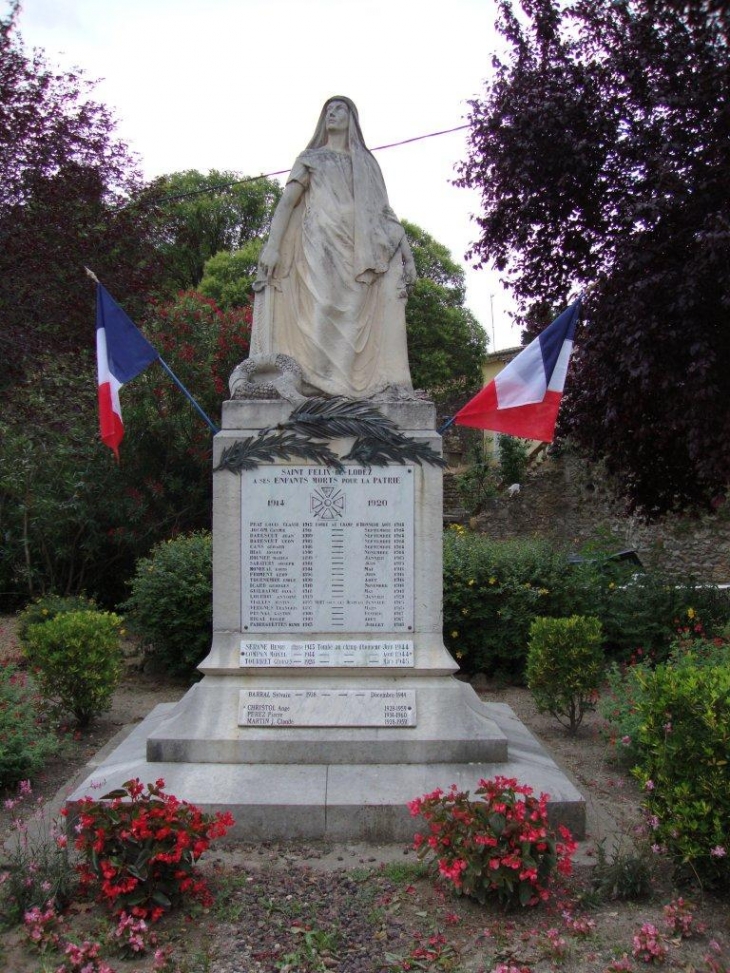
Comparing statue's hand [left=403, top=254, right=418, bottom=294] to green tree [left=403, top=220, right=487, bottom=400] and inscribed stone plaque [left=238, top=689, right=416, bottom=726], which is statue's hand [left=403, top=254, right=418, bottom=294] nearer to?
inscribed stone plaque [left=238, top=689, right=416, bottom=726]

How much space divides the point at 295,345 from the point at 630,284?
390cm

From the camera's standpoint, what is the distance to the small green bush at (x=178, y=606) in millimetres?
9023

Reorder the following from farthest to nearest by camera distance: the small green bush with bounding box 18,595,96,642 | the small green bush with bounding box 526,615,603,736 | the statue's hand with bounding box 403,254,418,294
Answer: the small green bush with bounding box 18,595,96,642
the small green bush with bounding box 526,615,603,736
the statue's hand with bounding box 403,254,418,294

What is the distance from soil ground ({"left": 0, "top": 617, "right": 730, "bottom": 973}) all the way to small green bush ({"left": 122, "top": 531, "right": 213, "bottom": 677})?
15.3ft

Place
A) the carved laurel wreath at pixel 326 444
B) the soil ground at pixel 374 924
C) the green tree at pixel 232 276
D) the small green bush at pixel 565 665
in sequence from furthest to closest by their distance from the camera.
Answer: the green tree at pixel 232 276 < the small green bush at pixel 565 665 < the carved laurel wreath at pixel 326 444 < the soil ground at pixel 374 924

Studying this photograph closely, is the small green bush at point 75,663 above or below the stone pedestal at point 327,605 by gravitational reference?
below

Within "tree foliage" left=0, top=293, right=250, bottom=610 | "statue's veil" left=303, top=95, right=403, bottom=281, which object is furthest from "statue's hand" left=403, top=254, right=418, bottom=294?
"tree foliage" left=0, top=293, right=250, bottom=610

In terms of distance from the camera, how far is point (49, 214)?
995 cm

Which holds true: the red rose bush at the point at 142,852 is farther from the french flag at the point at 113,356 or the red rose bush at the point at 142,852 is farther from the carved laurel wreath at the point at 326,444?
the french flag at the point at 113,356

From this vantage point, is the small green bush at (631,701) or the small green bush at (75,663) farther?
the small green bush at (75,663)

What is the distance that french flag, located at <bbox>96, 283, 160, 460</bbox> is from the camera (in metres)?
5.60

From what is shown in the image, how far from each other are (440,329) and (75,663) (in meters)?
21.8

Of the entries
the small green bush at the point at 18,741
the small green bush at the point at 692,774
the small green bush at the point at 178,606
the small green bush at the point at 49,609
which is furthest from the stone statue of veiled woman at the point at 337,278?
the small green bush at the point at 49,609

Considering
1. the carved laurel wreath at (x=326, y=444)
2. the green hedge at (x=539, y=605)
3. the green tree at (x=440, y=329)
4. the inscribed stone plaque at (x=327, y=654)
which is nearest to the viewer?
the inscribed stone plaque at (x=327, y=654)
